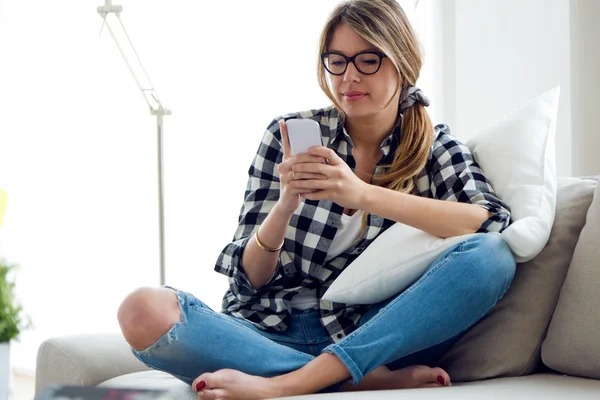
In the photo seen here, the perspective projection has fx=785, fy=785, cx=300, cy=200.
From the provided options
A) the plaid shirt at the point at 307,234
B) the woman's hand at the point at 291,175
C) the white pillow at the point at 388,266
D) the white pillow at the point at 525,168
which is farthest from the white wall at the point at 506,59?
the woman's hand at the point at 291,175

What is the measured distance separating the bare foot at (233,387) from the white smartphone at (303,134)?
1.48 feet

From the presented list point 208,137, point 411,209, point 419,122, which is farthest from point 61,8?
point 411,209

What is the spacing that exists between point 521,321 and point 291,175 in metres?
0.55

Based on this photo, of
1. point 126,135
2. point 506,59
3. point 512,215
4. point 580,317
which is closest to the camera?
point 580,317

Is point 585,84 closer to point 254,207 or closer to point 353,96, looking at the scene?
point 353,96

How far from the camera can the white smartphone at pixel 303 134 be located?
A: 151cm

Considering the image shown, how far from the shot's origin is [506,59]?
8.95ft

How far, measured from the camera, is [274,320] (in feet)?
5.48

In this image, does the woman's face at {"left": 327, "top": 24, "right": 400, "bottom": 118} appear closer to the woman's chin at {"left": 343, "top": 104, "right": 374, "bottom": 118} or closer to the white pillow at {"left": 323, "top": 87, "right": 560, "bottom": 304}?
the woman's chin at {"left": 343, "top": 104, "right": 374, "bottom": 118}

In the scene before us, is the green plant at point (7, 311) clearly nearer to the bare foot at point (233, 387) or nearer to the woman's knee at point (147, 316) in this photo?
the woman's knee at point (147, 316)

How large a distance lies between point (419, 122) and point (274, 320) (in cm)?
58

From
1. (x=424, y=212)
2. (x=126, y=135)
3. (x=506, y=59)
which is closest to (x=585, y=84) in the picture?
(x=506, y=59)

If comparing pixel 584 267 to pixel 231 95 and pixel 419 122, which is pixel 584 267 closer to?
pixel 419 122

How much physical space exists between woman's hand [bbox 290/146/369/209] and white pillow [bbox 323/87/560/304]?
0.13 metres
